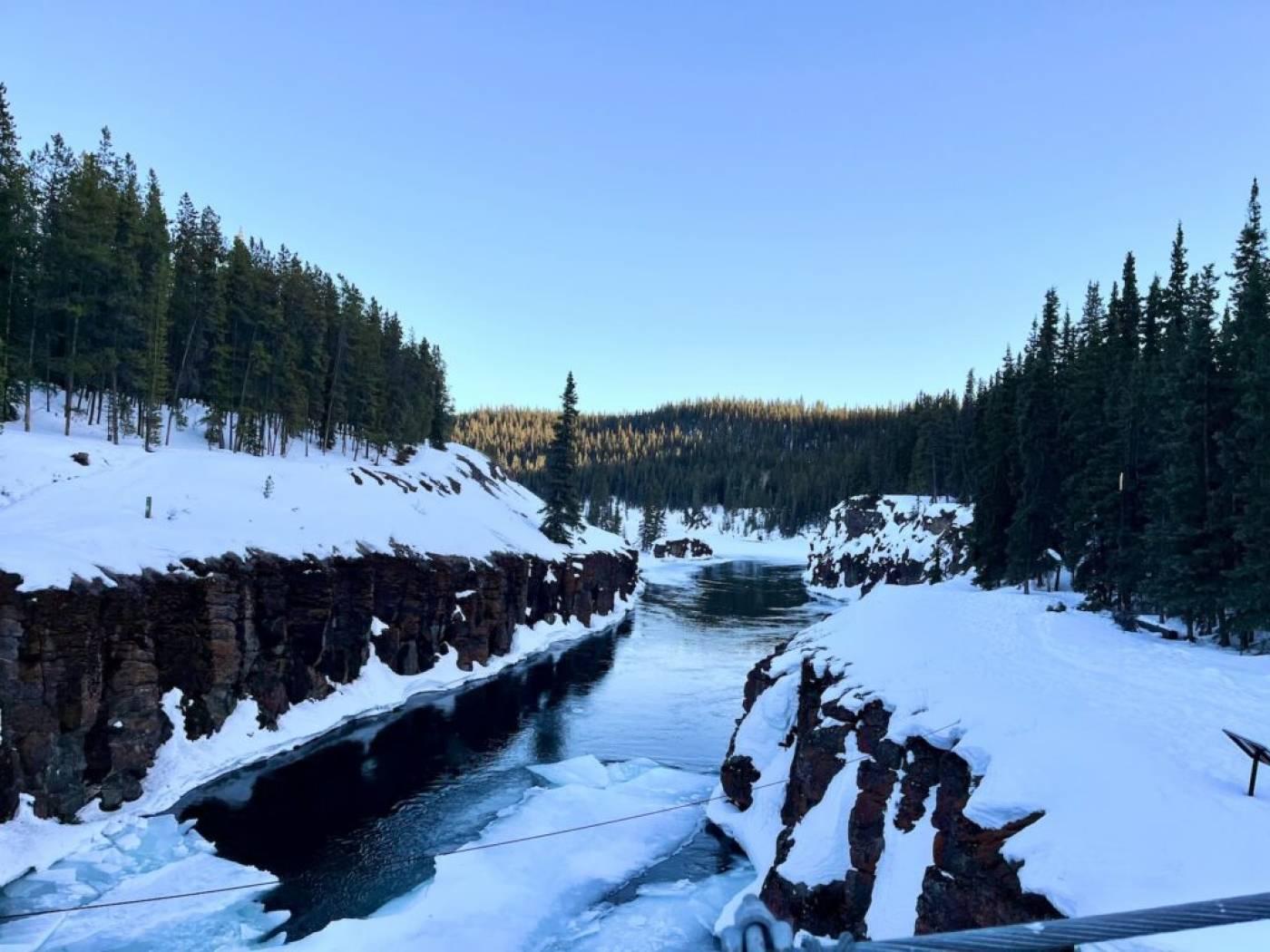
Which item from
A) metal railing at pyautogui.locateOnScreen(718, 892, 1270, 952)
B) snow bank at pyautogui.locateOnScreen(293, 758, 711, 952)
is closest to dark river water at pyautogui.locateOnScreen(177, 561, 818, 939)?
snow bank at pyautogui.locateOnScreen(293, 758, 711, 952)

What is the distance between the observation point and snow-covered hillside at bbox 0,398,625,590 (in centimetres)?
2586

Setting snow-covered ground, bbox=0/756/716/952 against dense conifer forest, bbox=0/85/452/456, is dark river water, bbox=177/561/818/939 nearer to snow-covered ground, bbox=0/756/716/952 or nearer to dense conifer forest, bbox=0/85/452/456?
snow-covered ground, bbox=0/756/716/952

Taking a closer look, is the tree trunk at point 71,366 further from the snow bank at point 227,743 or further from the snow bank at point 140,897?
the snow bank at point 140,897

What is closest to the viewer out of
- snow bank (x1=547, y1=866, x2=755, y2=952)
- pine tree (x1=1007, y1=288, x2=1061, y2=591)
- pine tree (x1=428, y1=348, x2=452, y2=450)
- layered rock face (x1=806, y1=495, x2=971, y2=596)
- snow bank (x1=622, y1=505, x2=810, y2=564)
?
snow bank (x1=547, y1=866, x2=755, y2=952)

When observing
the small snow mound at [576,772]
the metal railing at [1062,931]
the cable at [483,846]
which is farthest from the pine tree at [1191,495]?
the metal railing at [1062,931]

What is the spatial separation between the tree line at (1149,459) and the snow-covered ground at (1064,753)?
141 inches

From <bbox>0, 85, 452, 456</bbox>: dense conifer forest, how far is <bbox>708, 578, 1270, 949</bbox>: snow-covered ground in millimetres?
39528

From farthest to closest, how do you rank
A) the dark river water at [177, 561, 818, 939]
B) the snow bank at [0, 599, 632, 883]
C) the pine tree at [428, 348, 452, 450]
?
1. the pine tree at [428, 348, 452, 450]
2. the dark river water at [177, 561, 818, 939]
3. the snow bank at [0, 599, 632, 883]

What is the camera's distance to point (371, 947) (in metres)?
16.1

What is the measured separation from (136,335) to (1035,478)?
5445cm

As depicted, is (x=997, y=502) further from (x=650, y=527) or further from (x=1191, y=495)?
(x=650, y=527)

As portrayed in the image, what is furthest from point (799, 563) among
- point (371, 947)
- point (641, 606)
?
point (371, 947)

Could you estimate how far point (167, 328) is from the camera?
49.2 m

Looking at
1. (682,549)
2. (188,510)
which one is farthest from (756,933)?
(682,549)
